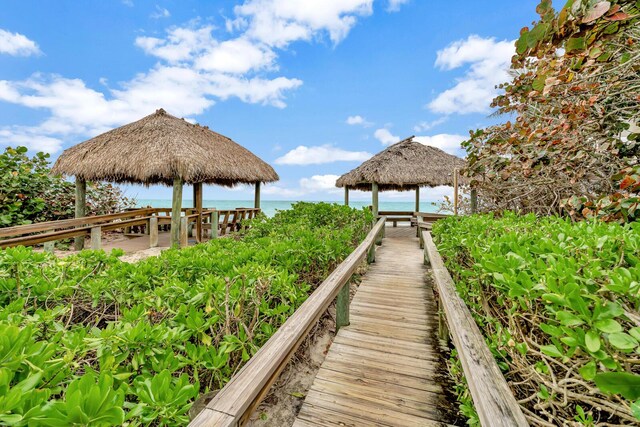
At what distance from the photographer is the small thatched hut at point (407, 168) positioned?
32.4 ft

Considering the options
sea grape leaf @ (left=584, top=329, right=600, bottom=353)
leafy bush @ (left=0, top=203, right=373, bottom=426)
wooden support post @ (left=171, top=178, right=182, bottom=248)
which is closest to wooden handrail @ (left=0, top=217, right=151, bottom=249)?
wooden support post @ (left=171, top=178, right=182, bottom=248)

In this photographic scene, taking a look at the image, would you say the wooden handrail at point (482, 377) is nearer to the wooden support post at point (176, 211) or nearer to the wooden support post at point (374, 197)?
the wooden support post at point (176, 211)

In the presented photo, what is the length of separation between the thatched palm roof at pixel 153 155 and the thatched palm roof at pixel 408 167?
4.52m

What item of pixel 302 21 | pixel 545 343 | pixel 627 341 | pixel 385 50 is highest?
pixel 302 21

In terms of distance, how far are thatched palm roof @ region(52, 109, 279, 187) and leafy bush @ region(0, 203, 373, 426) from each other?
5.64m

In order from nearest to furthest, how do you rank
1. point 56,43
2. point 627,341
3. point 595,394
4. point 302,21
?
point 627,341
point 595,394
point 302,21
point 56,43

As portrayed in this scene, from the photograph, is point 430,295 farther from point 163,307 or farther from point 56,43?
point 56,43

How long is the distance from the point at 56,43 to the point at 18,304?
629 inches

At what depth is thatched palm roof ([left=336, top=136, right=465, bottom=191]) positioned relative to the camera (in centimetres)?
988

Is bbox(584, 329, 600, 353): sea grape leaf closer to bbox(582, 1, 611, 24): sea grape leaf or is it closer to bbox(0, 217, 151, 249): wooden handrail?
bbox(582, 1, 611, 24): sea grape leaf

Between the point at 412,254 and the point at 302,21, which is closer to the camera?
the point at 412,254

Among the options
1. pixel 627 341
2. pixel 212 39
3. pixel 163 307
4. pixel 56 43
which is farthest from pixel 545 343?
pixel 56 43

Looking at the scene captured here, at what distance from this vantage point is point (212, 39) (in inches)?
457

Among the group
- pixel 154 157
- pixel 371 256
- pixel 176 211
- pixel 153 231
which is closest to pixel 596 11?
pixel 371 256
